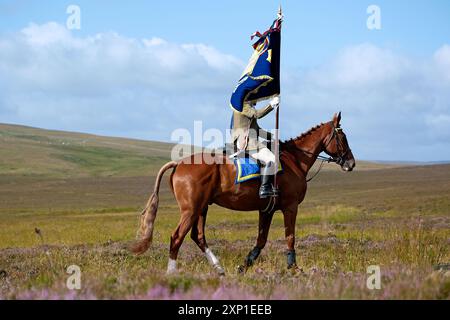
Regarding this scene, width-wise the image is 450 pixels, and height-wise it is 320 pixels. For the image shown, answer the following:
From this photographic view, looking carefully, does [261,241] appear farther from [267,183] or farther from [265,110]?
[265,110]

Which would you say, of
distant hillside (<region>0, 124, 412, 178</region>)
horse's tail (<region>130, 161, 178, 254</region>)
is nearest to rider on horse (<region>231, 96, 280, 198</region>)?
horse's tail (<region>130, 161, 178, 254</region>)

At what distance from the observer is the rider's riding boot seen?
1101 centimetres

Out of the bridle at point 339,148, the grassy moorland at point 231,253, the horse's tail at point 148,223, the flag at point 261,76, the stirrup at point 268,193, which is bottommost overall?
the grassy moorland at point 231,253

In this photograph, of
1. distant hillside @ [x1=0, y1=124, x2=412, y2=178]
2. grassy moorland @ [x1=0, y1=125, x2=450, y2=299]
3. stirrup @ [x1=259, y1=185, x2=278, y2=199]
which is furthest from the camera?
distant hillside @ [x1=0, y1=124, x2=412, y2=178]

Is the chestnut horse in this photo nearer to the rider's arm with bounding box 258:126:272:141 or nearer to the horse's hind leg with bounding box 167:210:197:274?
the horse's hind leg with bounding box 167:210:197:274

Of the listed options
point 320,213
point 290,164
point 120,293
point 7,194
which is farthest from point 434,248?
point 7,194

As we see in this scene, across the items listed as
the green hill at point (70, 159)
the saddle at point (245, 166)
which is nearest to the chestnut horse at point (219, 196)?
the saddle at point (245, 166)

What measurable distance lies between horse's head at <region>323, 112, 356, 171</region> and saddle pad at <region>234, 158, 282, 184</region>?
2.16 metres

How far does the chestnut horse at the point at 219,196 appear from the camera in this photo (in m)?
10.7

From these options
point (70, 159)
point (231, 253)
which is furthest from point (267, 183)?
point (70, 159)

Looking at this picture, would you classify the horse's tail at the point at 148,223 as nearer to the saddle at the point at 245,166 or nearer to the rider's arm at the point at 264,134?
the saddle at the point at 245,166
